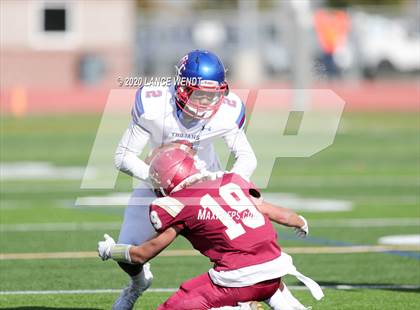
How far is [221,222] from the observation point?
17.3 ft

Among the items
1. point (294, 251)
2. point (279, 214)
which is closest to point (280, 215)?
point (279, 214)

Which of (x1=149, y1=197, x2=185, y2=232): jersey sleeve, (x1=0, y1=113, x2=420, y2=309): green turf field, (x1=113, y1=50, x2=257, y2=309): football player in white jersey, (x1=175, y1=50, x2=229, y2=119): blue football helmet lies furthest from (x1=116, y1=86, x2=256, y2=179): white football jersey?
(x1=0, y1=113, x2=420, y2=309): green turf field

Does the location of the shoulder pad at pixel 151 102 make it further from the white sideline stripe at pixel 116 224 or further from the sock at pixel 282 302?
the white sideline stripe at pixel 116 224

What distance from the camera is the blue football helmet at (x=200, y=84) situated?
234 inches

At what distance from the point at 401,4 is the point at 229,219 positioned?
157ft

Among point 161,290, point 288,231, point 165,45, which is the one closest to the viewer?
point 161,290

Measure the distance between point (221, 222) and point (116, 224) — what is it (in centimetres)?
552

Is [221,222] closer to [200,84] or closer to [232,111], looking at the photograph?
[200,84]

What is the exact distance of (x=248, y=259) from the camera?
17.3 feet

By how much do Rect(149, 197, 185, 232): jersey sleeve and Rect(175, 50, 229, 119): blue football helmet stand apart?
3.04 feet

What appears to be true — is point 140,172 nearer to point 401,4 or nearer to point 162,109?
point 162,109

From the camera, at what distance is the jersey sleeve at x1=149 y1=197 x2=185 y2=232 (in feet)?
17.2

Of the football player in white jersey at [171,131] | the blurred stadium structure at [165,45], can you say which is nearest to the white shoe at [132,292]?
the football player in white jersey at [171,131]

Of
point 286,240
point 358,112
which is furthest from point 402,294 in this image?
point 358,112
